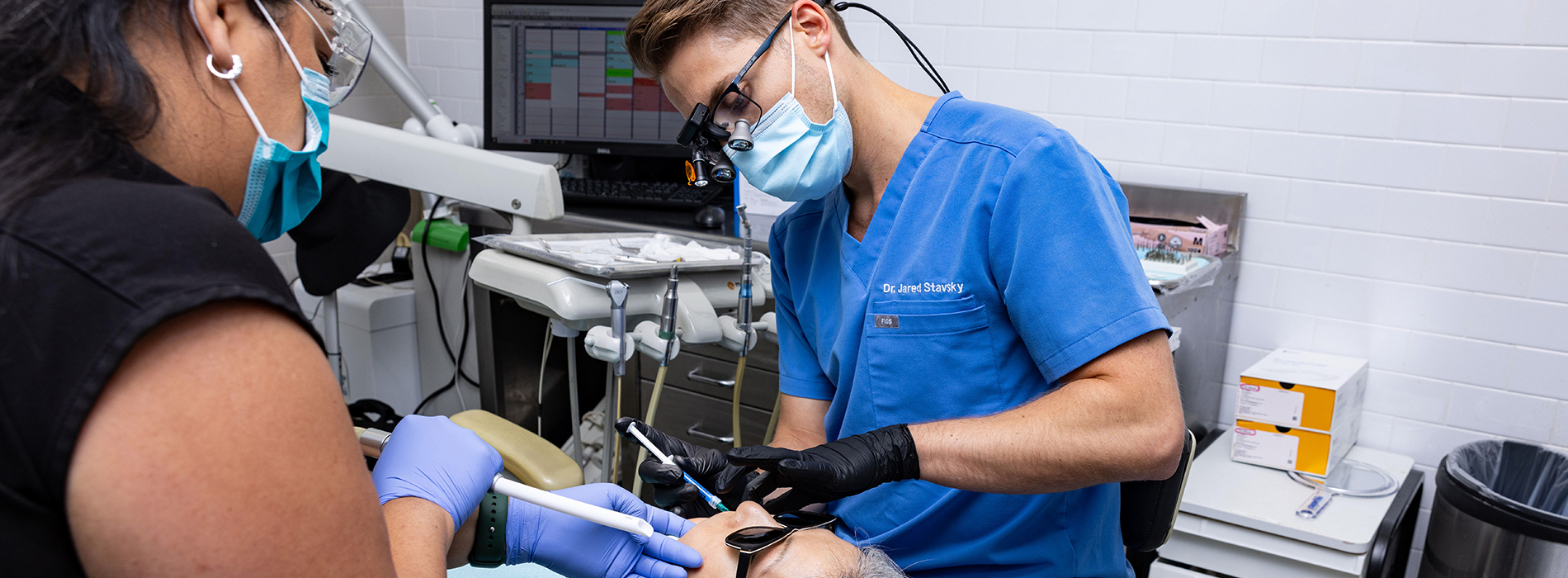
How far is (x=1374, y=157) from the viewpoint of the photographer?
2248 millimetres

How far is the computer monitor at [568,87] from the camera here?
2.97 m

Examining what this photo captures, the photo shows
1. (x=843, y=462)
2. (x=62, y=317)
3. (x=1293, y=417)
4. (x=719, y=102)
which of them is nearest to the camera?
(x=62, y=317)

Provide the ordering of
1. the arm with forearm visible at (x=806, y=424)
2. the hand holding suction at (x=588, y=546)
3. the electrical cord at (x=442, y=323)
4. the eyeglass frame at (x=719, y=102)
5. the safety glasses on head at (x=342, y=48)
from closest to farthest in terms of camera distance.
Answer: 1. the safety glasses on head at (x=342, y=48)
2. the hand holding suction at (x=588, y=546)
3. the eyeglass frame at (x=719, y=102)
4. the arm with forearm visible at (x=806, y=424)
5. the electrical cord at (x=442, y=323)

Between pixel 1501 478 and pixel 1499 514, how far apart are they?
1.30ft

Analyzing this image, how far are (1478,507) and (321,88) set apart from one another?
2187mm

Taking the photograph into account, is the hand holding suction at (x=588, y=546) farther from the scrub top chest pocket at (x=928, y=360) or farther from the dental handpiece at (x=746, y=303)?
the dental handpiece at (x=746, y=303)

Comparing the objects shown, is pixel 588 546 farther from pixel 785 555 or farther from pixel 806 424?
pixel 806 424

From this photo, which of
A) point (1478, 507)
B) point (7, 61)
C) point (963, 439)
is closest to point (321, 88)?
point (7, 61)

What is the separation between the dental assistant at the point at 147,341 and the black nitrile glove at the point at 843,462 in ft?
1.65

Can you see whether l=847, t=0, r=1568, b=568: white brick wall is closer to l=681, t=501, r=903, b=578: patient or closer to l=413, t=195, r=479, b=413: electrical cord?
l=681, t=501, r=903, b=578: patient

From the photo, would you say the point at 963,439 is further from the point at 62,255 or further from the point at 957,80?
the point at 957,80

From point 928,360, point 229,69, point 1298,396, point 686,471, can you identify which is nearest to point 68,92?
point 229,69

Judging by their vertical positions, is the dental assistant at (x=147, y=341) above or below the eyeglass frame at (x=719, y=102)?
below

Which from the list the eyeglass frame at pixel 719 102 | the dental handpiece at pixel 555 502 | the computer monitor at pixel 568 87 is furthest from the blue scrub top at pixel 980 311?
the computer monitor at pixel 568 87
